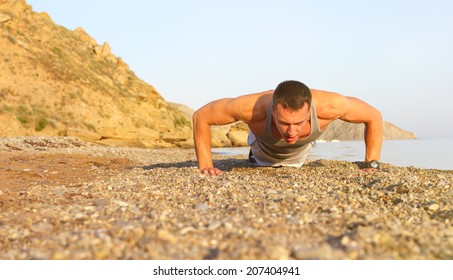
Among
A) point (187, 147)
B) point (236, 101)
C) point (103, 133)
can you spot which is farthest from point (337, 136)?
point (236, 101)

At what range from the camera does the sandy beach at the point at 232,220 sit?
8.25 ft

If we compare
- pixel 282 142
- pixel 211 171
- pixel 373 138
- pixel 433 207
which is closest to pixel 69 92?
pixel 211 171

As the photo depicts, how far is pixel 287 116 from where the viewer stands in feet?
18.7

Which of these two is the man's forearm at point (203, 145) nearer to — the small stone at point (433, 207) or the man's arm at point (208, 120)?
the man's arm at point (208, 120)

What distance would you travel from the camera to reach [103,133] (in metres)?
26.1

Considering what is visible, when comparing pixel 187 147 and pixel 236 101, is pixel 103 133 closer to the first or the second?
pixel 187 147

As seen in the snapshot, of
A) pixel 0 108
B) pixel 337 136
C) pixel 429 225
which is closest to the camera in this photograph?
pixel 429 225

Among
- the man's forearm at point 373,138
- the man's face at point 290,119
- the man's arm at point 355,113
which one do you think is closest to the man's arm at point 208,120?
the man's face at point 290,119

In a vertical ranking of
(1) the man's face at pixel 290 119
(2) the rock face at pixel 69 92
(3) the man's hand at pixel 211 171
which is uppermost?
(2) the rock face at pixel 69 92

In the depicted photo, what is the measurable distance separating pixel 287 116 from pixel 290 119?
66 millimetres

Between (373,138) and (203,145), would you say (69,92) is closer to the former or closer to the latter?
(203,145)

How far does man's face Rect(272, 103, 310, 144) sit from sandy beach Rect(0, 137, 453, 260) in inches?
30.7

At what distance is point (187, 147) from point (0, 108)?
1332cm

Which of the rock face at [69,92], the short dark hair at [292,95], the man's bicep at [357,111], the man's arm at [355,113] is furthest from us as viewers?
the rock face at [69,92]
